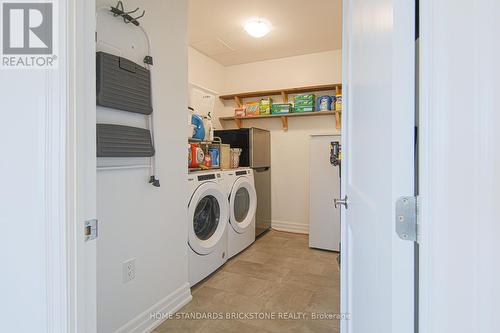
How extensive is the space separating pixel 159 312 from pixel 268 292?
0.86m

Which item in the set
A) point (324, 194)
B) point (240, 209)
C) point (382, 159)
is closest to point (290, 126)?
point (324, 194)

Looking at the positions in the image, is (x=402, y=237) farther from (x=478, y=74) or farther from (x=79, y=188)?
(x=79, y=188)

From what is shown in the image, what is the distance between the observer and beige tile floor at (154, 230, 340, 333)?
1688mm

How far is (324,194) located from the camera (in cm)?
293

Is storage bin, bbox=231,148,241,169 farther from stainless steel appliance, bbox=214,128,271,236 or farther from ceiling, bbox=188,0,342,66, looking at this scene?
ceiling, bbox=188,0,342,66

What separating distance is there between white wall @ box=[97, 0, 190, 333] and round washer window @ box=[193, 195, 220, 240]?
42cm

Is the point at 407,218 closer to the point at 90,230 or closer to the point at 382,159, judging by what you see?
the point at 382,159

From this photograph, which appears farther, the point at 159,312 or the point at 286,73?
the point at 286,73

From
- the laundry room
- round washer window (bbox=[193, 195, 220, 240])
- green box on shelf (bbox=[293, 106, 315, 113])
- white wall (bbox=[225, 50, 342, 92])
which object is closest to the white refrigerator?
the laundry room

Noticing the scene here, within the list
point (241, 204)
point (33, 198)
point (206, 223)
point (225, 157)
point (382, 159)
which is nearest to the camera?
point (382, 159)

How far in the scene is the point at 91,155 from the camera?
30.0 inches

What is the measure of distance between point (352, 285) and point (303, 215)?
2732 mm

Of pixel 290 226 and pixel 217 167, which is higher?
pixel 217 167

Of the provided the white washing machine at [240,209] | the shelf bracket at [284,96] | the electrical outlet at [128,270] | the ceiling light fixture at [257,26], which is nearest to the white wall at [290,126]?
the shelf bracket at [284,96]
